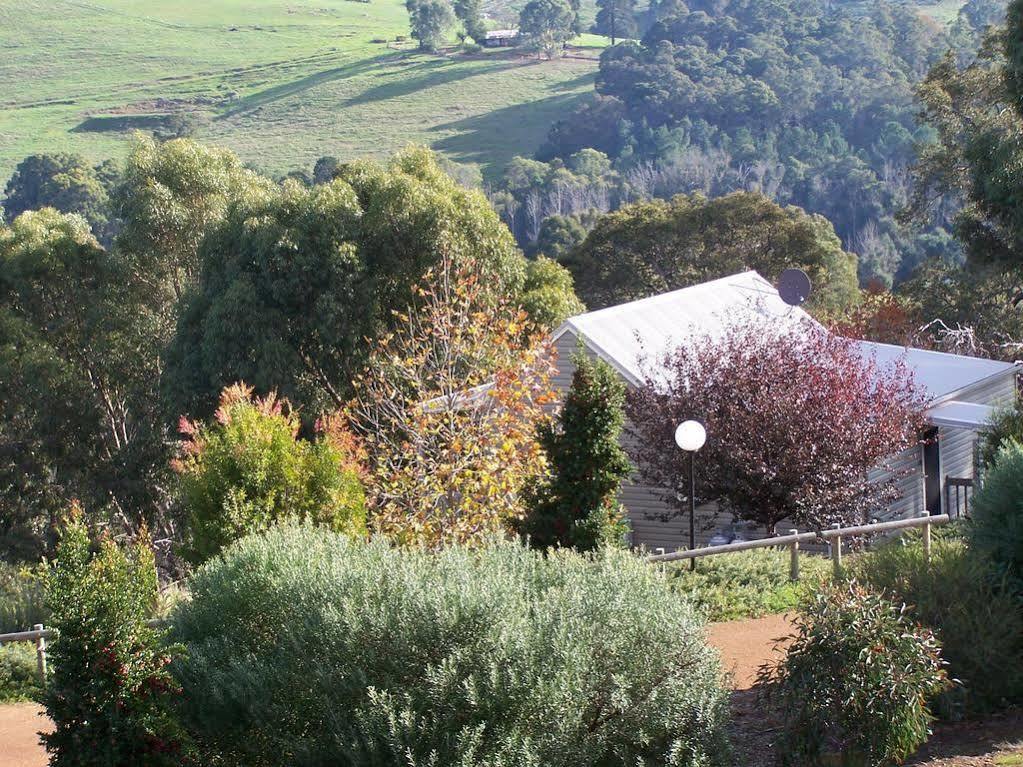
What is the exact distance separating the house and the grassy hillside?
284 feet

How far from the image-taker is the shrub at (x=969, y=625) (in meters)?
8.28

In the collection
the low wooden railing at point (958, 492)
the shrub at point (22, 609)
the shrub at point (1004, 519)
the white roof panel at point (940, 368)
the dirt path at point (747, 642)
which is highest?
the shrub at point (1004, 519)

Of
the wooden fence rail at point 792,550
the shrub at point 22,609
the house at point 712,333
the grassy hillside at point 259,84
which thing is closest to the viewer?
the wooden fence rail at point 792,550

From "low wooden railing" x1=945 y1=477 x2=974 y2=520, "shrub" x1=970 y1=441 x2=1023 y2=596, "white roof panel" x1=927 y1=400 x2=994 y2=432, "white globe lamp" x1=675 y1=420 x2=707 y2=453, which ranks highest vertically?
"shrub" x1=970 y1=441 x2=1023 y2=596

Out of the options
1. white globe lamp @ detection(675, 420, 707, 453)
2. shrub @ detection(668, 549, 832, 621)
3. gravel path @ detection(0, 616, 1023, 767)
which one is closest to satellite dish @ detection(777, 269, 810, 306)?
shrub @ detection(668, 549, 832, 621)

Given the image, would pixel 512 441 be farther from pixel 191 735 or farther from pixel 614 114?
pixel 614 114

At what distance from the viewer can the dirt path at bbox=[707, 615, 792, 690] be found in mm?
10160

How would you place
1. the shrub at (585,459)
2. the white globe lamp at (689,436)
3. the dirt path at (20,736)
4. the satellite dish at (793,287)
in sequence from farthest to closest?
the satellite dish at (793,287) < the shrub at (585,459) < the white globe lamp at (689,436) < the dirt path at (20,736)

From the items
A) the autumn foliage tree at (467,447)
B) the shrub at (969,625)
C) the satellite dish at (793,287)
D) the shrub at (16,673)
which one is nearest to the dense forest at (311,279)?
the autumn foliage tree at (467,447)

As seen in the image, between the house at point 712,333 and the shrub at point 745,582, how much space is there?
10.2 feet

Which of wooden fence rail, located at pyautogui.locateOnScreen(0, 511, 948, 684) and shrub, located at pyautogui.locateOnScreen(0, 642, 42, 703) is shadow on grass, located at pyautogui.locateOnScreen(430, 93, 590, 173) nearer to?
wooden fence rail, located at pyautogui.locateOnScreen(0, 511, 948, 684)

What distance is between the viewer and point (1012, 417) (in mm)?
16094

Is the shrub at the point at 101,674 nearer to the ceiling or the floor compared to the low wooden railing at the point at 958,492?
nearer to the ceiling

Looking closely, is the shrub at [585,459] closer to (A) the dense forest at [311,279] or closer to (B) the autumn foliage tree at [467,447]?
(B) the autumn foliage tree at [467,447]
